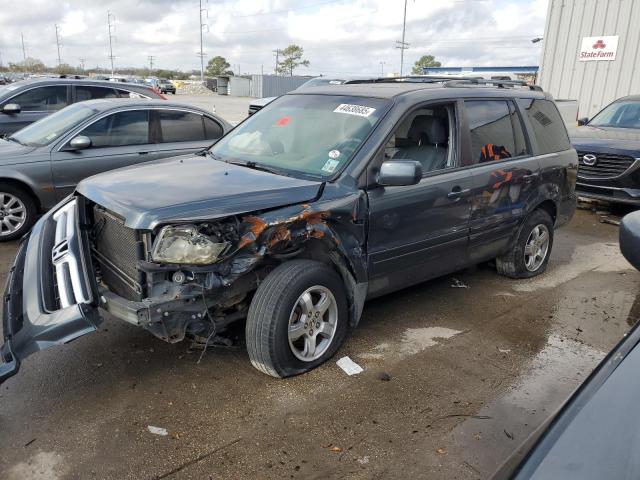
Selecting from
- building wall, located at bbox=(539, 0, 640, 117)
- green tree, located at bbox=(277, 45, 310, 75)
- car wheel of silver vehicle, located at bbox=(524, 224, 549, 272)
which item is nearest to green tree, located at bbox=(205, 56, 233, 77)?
green tree, located at bbox=(277, 45, 310, 75)

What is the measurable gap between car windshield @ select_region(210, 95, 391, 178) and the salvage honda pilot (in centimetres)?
1

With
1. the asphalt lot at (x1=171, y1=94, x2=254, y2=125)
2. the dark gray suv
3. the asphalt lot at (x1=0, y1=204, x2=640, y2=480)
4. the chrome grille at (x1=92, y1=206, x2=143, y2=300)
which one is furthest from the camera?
the asphalt lot at (x1=171, y1=94, x2=254, y2=125)

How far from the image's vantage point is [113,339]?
12.8ft

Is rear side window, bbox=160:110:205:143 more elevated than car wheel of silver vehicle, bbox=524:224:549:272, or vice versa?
rear side window, bbox=160:110:205:143

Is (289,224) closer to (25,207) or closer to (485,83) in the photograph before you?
(485,83)

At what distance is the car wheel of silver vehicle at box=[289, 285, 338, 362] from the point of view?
3340 mm

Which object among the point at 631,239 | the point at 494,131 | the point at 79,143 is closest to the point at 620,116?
the point at 494,131

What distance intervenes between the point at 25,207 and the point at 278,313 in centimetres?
432

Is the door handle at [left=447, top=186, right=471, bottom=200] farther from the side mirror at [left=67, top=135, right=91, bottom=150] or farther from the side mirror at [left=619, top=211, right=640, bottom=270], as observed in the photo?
the side mirror at [left=67, top=135, right=91, bottom=150]

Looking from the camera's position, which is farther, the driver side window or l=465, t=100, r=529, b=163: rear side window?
l=465, t=100, r=529, b=163: rear side window

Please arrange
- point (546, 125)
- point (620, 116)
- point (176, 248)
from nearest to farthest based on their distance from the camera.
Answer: point (176, 248)
point (546, 125)
point (620, 116)

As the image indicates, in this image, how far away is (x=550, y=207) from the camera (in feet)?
17.9

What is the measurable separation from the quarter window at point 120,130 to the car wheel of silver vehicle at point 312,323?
166 inches

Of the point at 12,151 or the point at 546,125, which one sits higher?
the point at 546,125
